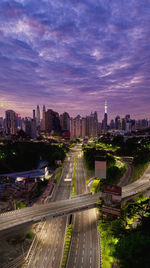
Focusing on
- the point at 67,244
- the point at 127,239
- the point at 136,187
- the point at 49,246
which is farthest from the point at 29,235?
the point at 136,187

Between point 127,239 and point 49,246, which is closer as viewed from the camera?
point 127,239

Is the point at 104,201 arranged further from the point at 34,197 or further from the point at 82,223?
the point at 34,197

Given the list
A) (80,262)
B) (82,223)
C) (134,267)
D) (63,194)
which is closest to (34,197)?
(63,194)

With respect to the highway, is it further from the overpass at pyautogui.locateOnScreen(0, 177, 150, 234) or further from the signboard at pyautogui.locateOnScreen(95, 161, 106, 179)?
the signboard at pyautogui.locateOnScreen(95, 161, 106, 179)

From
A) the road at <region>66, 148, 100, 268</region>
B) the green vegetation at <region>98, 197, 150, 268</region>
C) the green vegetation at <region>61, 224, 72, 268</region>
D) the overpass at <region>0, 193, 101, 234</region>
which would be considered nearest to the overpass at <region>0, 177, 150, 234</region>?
the overpass at <region>0, 193, 101, 234</region>

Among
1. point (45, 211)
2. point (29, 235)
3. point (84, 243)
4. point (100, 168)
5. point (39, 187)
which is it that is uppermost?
point (100, 168)

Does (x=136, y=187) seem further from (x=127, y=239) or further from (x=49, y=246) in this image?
(x=49, y=246)

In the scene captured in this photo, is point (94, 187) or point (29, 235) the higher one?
point (94, 187)
